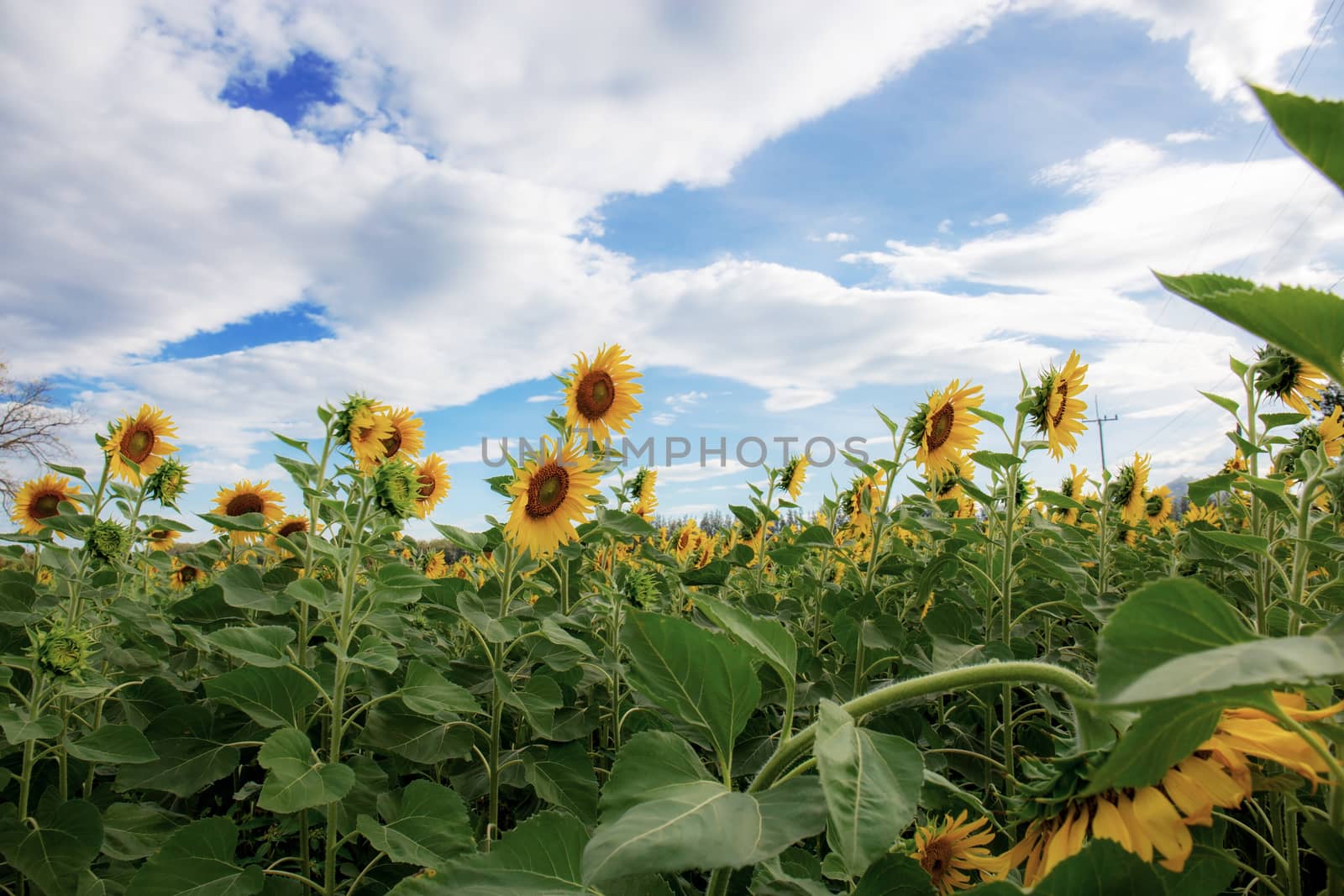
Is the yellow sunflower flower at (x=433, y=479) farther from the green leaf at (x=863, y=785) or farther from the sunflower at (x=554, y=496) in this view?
the green leaf at (x=863, y=785)

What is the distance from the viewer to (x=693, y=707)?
0.72 m

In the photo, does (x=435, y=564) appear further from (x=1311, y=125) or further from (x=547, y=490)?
(x=1311, y=125)

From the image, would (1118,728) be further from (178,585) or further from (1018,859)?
(178,585)

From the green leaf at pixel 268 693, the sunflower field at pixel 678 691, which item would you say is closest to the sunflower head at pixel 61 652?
the sunflower field at pixel 678 691

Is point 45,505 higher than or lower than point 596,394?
lower

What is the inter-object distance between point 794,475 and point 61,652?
131 inches

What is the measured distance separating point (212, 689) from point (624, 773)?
142cm

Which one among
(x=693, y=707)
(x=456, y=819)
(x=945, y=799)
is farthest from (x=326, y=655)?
(x=693, y=707)

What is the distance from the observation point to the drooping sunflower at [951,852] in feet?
3.39

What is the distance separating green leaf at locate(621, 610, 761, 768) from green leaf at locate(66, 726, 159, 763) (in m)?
1.74

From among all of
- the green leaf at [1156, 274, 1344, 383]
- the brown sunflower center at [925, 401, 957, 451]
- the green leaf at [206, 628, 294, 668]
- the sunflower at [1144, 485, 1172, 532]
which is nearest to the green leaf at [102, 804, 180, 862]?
the green leaf at [206, 628, 294, 668]

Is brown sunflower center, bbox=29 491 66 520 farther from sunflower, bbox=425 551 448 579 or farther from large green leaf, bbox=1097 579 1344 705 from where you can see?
large green leaf, bbox=1097 579 1344 705

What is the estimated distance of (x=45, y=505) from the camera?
12.5 feet

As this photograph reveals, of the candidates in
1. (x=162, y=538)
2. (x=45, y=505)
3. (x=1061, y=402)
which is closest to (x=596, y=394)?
(x=1061, y=402)
